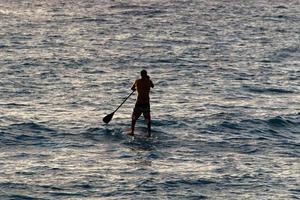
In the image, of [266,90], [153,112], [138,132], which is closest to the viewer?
[138,132]

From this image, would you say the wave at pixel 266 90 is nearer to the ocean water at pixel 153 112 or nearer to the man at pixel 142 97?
the ocean water at pixel 153 112

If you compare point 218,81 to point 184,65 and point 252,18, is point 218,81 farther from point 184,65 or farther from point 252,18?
point 252,18

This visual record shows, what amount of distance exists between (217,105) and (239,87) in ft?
15.2

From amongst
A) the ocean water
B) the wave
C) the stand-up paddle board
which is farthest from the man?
the wave

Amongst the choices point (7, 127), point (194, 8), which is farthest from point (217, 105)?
point (194, 8)

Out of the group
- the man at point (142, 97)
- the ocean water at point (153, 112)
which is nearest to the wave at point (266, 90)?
the ocean water at point (153, 112)

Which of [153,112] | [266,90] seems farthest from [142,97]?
[266,90]

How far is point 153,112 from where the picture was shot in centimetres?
3203

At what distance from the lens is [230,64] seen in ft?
148

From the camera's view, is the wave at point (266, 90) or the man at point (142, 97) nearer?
the man at point (142, 97)

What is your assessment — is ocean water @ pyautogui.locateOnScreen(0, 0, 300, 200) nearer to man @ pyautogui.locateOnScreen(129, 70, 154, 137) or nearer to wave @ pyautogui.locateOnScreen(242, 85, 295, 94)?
wave @ pyautogui.locateOnScreen(242, 85, 295, 94)

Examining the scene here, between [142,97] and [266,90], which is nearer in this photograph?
[142,97]

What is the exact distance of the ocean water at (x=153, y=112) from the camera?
904 inches

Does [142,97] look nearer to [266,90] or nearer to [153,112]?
[153,112]
